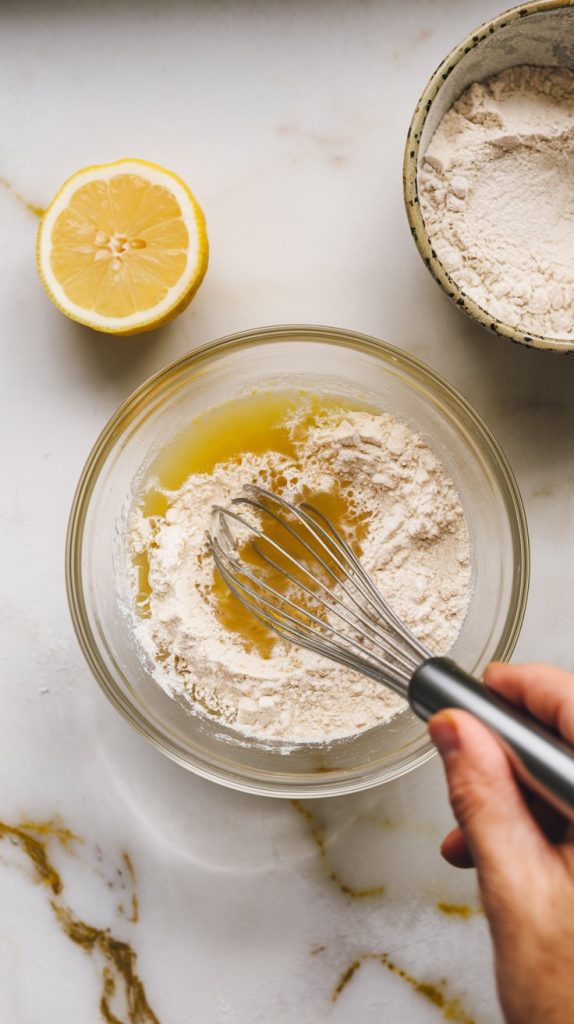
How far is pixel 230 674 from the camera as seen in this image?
1169 mm

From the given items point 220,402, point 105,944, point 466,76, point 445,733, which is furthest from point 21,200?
point 105,944

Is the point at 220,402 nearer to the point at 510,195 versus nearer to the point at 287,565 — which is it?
the point at 287,565

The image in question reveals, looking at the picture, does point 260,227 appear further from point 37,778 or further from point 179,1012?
point 179,1012

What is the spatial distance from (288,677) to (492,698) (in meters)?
0.44

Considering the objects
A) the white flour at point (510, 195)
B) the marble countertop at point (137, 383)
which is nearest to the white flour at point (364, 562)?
the marble countertop at point (137, 383)

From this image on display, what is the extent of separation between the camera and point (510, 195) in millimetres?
1144

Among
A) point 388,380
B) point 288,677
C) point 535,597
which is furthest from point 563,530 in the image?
point 288,677

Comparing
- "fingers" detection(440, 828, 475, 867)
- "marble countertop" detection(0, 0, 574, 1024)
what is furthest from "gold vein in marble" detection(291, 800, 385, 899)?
"fingers" detection(440, 828, 475, 867)

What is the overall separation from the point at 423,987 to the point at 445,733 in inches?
27.0

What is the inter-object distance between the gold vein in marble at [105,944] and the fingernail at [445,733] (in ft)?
2.24

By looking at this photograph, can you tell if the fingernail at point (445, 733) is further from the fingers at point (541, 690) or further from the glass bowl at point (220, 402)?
the glass bowl at point (220, 402)

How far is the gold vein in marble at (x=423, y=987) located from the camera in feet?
3.98

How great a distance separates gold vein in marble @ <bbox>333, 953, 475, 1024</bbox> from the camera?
3.98 feet

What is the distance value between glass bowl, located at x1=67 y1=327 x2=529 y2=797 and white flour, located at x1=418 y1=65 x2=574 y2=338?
0.15 m
